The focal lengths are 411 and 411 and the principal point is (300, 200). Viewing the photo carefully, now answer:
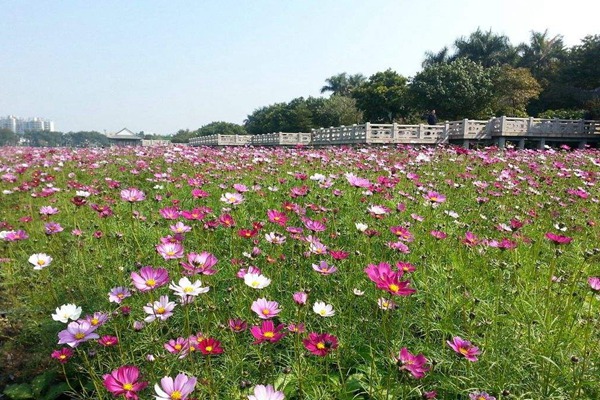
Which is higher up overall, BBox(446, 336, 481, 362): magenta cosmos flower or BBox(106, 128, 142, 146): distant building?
BBox(106, 128, 142, 146): distant building

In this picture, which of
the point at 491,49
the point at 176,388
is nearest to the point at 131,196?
the point at 176,388

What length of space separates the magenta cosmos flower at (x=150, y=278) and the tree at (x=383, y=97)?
98.8 ft

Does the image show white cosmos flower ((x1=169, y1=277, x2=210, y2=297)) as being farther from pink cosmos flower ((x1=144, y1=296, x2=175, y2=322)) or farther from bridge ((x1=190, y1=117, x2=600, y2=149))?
bridge ((x1=190, y1=117, x2=600, y2=149))

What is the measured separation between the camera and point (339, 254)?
1.69 m

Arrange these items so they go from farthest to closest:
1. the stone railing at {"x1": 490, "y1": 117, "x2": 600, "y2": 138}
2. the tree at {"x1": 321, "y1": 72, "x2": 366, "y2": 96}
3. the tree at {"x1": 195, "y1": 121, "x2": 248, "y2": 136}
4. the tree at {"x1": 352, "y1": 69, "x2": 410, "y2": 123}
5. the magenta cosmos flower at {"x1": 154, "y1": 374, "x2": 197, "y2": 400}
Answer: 1. the tree at {"x1": 195, "y1": 121, "x2": 248, "y2": 136}
2. the tree at {"x1": 321, "y1": 72, "x2": 366, "y2": 96}
3. the tree at {"x1": 352, "y1": 69, "x2": 410, "y2": 123}
4. the stone railing at {"x1": 490, "y1": 117, "x2": 600, "y2": 138}
5. the magenta cosmos flower at {"x1": 154, "y1": 374, "x2": 197, "y2": 400}

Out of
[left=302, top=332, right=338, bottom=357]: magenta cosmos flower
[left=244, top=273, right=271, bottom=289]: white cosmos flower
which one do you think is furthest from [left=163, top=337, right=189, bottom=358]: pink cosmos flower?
[left=302, top=332, right=338, bottom=357]: magenta cosmos flower

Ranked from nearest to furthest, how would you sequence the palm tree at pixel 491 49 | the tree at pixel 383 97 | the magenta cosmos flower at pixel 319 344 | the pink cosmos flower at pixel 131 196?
1. the magenta cosmos flower at pixel 319 344
2. the pink cosmos flower at pixel 131 196
3. the tree at pixel 383 97
4. the palm tree at pixel 491 49

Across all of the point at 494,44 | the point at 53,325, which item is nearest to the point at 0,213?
the point at 53,325

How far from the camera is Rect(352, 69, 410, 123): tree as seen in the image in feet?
102

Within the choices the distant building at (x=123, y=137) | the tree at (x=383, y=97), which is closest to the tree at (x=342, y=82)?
the tree at (x=383, y=97)

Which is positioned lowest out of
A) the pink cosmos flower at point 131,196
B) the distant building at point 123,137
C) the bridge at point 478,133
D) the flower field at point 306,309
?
the flower field at point 306,309

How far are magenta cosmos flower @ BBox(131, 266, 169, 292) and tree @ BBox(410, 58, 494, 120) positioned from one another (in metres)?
25.7

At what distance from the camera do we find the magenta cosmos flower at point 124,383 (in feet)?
3.11

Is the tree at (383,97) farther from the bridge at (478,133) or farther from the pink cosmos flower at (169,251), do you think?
the pink cosmos flower at (169,251)
